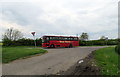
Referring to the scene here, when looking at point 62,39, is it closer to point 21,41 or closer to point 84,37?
point 21,41

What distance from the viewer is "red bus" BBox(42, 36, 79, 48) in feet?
59.8

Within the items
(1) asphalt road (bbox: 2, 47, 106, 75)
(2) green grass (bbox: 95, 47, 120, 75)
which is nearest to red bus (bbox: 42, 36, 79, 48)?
(1) asphalt road (bbox: 2, 47, 106, 75)

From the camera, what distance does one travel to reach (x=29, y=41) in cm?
2627

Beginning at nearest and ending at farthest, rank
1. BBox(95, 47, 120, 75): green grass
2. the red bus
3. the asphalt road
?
1. BBox(95, 47, 120, 75): green grass
2. the asphalt road
3. the red bus

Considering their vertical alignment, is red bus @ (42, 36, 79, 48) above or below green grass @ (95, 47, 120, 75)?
above

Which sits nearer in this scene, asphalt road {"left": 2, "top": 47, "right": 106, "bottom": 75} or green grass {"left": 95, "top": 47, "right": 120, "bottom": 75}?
green grass {"left": 95, "top": 47, "right": 120, "bottom": 75}

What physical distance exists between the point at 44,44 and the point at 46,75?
14.8m

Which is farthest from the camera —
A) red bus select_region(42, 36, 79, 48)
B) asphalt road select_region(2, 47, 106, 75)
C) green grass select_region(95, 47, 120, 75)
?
red bus select_region(42, 36, 79, 48)

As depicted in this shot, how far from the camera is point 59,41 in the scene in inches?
750

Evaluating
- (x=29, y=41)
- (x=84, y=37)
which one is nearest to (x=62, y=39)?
(x=29, y=41)

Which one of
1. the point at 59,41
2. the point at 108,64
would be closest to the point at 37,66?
the point at 108,64

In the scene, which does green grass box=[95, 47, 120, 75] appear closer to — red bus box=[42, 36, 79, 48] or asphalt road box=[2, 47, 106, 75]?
asphalt road box=[2, 47, 106, 75]

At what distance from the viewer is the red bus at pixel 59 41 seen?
18.2 m

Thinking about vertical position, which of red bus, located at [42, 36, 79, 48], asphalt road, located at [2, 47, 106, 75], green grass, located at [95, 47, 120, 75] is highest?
red bus, located at [42, 36, 79, 48]
